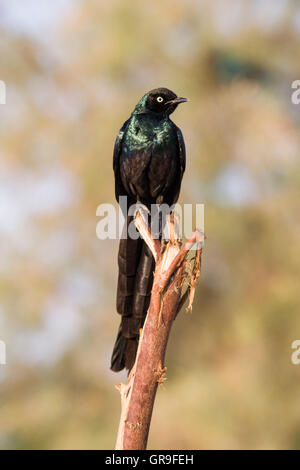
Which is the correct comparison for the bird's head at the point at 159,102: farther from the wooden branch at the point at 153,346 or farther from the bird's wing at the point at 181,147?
the wooden branch at the point at 153,346

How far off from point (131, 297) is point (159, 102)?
209 centimetres

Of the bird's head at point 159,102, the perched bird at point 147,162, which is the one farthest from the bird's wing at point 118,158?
the bird's head at point 159,102

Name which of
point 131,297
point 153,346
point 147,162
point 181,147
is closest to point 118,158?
point 147,162

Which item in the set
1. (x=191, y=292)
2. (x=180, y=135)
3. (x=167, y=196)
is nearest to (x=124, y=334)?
(x=191, y=292)

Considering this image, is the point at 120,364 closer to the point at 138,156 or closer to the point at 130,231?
the point at 130,231

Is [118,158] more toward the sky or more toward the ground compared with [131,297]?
more toward the sky

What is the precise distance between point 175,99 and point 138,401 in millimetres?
3136

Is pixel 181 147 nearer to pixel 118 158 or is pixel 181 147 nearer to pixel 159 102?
pixel 159 102

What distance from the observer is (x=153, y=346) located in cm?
373

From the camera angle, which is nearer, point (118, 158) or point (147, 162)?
point (147, 162)

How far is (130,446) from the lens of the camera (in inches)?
140

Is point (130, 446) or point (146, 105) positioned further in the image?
point (146, 105)

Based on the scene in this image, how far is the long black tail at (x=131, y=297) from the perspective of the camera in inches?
179

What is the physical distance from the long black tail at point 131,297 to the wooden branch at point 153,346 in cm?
69
